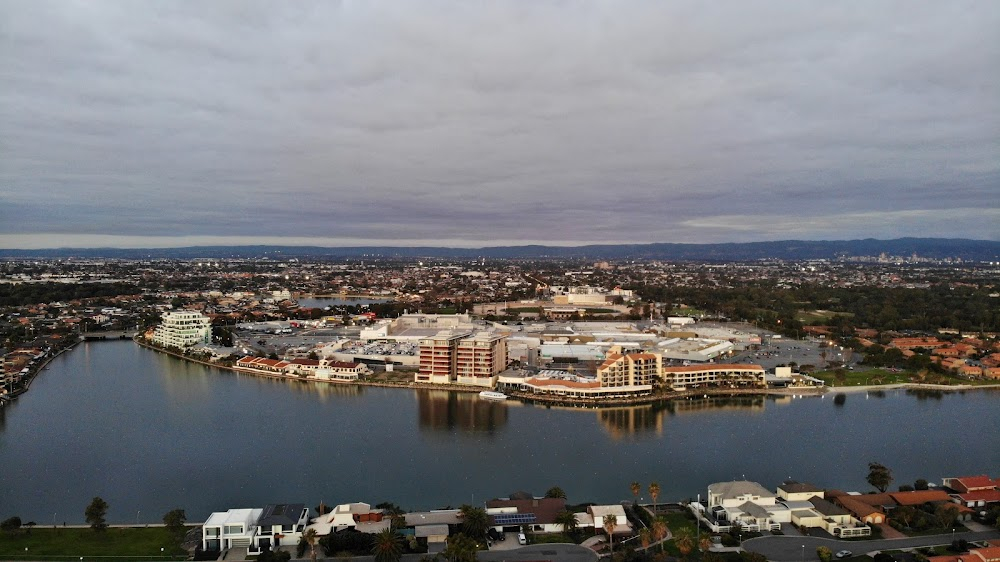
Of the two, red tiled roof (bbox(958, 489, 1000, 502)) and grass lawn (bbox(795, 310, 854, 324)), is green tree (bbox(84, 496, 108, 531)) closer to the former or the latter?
red tiled roof (bbox(958, 489, 1000, 502))

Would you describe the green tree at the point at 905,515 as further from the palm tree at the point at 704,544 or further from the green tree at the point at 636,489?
the green tree at the point at 636,489

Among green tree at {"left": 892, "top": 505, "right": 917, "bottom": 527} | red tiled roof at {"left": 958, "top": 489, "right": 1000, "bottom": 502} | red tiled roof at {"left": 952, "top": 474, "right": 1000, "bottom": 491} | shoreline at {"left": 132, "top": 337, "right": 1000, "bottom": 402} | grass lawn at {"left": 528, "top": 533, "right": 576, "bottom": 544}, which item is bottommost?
shoreline at {"left": 132, "top": 337, "right": 1000, "bottom": 402}

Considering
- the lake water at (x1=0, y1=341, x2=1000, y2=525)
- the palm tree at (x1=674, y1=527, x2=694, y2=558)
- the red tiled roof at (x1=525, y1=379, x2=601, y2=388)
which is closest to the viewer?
the palm tree at (x1=674, y1=527, x2=694, y2=558)

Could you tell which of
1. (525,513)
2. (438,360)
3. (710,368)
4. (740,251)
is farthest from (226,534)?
(740,251)

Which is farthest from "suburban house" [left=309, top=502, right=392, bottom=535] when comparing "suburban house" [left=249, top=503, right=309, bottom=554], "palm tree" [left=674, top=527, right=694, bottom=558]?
"palm tree" [left=674, top=527, right=694, bottom=558]

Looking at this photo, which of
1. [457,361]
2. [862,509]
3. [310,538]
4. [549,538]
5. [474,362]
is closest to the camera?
[310,538]

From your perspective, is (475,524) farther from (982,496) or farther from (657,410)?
(657,410)
